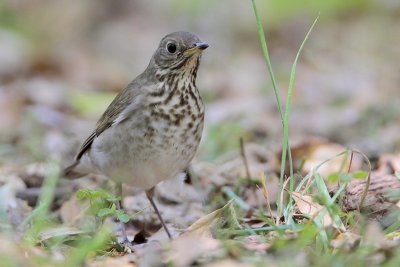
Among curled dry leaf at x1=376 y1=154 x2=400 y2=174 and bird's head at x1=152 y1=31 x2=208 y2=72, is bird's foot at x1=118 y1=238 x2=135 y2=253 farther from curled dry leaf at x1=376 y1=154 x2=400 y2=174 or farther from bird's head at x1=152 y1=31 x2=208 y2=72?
curled dry leaf at x1=376 y1=154 x2=400 y2=174

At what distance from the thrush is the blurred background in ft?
3.16

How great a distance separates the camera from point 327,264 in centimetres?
300

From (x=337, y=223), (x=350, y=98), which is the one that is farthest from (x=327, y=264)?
(x=350, y=98)

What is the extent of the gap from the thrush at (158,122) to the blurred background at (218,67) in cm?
96

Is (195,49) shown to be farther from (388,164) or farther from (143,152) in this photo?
(388,164)

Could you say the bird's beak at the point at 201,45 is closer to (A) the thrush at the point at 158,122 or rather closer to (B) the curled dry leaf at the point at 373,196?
(A) the thrush at the point at 158,122

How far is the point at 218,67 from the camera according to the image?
10.7 meters

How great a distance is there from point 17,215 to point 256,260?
6.63 ft

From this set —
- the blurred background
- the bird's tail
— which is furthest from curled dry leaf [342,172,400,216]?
the bird's tail

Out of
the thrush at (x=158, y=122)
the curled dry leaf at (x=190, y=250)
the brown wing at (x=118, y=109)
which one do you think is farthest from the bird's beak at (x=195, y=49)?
the curled dry leaf at (x=190, y=250)

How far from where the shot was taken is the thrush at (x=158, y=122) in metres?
4.67

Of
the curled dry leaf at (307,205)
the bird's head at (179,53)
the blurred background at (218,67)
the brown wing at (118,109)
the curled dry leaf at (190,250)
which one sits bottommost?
the blurred background at (218,67)

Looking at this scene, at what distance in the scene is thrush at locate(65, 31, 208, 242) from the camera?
15.3 ft

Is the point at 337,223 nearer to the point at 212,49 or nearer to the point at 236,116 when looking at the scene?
the point at 236,116
